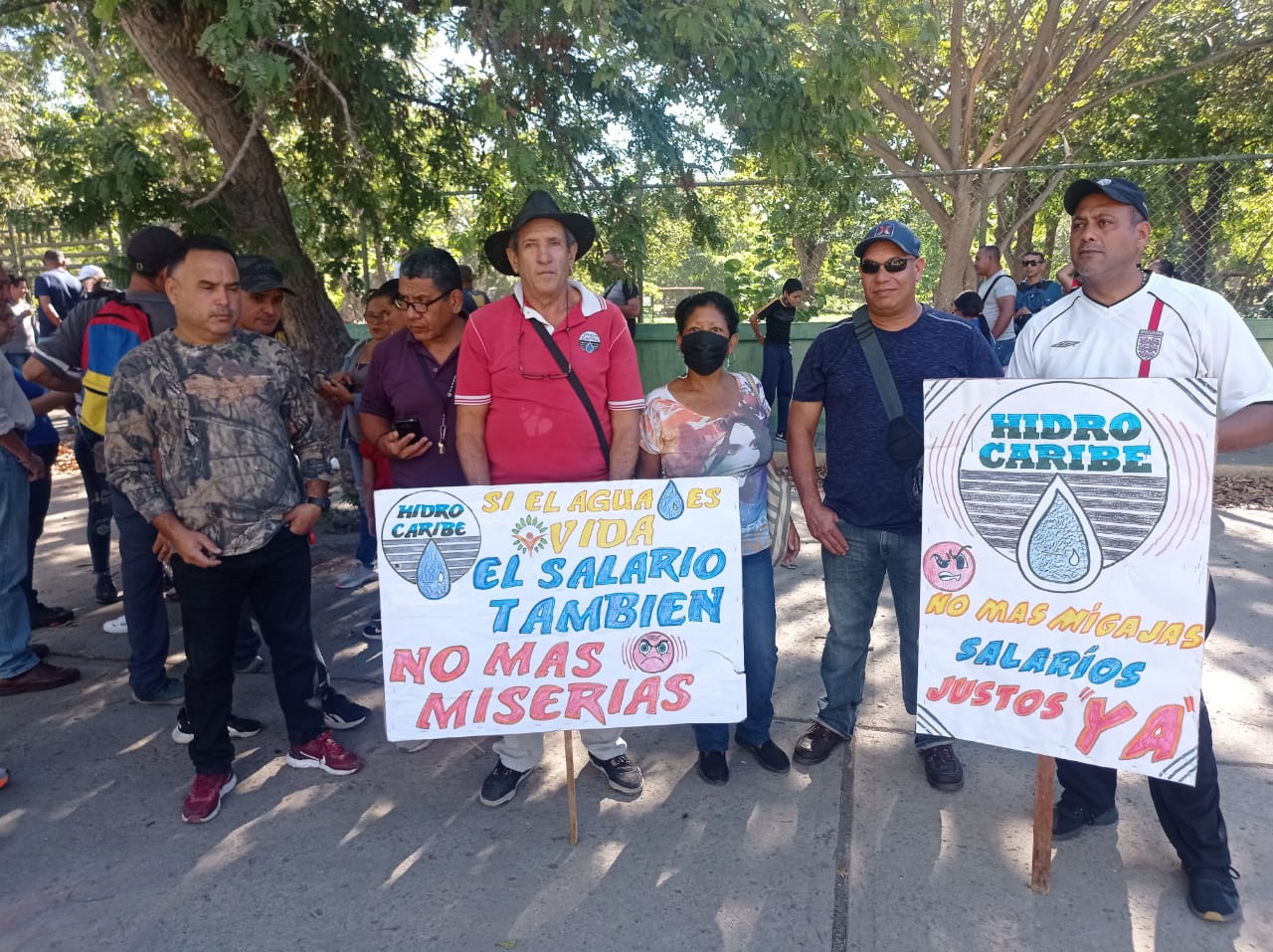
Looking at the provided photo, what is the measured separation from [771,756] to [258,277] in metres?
2.80

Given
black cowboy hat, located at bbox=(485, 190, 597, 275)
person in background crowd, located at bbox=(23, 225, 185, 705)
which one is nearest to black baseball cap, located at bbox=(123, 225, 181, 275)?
person in background crowd, located at bbox=(23, 225, 185, 705)

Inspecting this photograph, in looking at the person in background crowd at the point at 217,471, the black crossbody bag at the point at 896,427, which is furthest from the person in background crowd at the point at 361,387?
the black crossbody bag at the point at 896,427

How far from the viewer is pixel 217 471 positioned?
2881mm

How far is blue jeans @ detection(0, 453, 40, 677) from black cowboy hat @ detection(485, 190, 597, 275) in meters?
2.42

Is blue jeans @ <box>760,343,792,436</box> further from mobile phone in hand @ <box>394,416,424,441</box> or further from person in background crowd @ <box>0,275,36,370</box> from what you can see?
person in background crowd @ <box>0,275,36,370</box>

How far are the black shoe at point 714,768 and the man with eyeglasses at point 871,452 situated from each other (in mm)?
312

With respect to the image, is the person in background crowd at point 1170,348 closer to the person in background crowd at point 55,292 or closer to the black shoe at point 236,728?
the black shoe at point 236,728

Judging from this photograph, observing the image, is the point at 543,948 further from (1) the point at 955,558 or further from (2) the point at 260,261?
(2) the point at 260,261

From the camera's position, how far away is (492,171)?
5844 mm

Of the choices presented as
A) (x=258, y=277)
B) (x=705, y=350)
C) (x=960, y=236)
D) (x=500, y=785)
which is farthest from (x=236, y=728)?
(x=960, y=236)

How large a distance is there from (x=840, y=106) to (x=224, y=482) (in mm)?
3074

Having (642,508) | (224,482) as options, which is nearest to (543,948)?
(642,508)

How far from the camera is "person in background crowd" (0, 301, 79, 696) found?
377 centimetres

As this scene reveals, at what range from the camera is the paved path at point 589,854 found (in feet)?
7.95
